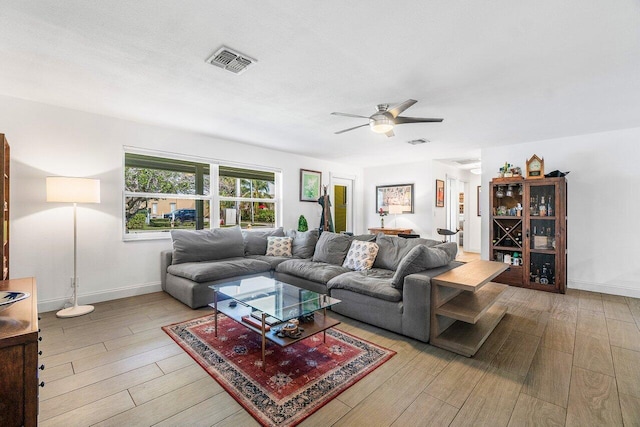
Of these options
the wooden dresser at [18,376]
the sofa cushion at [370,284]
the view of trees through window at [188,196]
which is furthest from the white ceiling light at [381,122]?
the view of trees through window at [188,196]

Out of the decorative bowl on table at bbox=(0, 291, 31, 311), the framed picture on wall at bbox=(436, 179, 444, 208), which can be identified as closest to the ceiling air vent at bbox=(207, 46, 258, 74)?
the decorative bowl on table at bbox=(0, 291, 31, 311)

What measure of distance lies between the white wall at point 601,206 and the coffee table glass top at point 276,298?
441 cm

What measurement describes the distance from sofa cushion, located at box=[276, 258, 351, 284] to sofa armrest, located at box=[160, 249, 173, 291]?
1.52 meters

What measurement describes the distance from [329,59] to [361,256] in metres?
2.34

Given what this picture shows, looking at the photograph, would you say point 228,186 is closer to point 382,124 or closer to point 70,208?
point 70,208

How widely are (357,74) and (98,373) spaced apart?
3.14 metres

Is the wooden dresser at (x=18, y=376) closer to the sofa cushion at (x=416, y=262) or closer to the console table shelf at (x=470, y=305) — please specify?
the sofa cushion at (x=416, y=262)

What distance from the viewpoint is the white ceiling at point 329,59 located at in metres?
1.77

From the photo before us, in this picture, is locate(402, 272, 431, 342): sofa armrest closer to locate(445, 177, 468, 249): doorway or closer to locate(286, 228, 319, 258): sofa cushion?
locate(286, 228, 319, 258): sofa cushion

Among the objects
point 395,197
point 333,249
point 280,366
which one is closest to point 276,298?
point 280,366

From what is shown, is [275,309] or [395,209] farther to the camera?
[395,209]

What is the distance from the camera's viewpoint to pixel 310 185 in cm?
644

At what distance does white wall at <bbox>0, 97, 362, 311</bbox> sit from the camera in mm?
3221

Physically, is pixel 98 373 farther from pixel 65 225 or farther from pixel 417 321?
pixel 417 321
